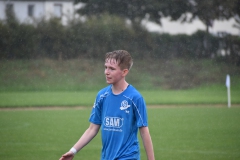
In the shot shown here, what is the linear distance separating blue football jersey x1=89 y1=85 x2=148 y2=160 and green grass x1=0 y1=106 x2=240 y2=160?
16.8 feet

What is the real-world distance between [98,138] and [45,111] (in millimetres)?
6199

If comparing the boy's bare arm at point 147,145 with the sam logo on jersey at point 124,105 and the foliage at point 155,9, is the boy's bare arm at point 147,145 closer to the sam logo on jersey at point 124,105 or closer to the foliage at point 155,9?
the sam logo on jersey at point 124,105

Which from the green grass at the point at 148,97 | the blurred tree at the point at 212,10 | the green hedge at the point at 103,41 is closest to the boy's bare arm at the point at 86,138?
the green grass at the point at 148,97

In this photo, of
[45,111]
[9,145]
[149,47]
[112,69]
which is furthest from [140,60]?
[112,69]

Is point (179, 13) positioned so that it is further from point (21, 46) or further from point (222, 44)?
point (21, 46)

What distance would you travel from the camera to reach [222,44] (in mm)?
28641

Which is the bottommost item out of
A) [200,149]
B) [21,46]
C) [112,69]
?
[200,149]

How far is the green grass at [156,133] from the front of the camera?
10.3m

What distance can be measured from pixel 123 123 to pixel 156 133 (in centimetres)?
871

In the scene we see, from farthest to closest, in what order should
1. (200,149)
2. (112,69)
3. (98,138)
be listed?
(98,138) → (200,149) → (112,69)

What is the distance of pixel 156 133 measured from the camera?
13.4 m

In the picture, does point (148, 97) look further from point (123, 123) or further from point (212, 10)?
point (123, 123)

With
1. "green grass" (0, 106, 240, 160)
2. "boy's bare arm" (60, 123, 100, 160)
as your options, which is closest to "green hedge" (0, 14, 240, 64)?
"green grass" (0, 106, 240, 160)

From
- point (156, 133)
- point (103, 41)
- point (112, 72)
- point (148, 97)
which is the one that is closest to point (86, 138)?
point (112, 72)
